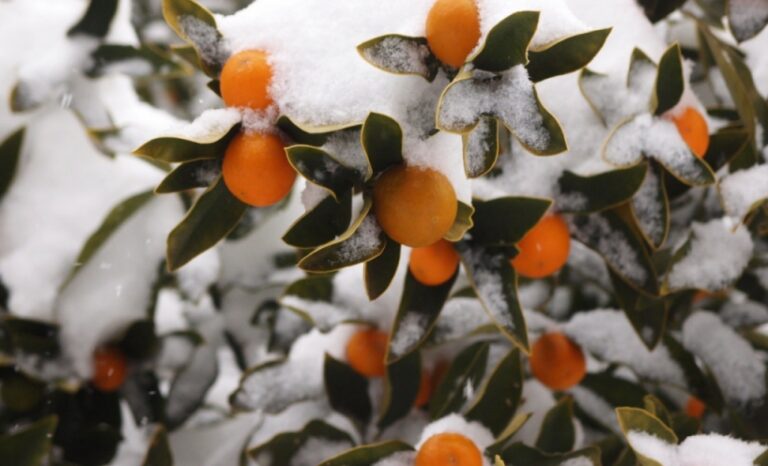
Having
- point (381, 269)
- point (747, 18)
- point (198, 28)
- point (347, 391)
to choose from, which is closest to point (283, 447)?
point (347, 391)

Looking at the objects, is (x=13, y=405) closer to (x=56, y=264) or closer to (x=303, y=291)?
(x=56, y=264)

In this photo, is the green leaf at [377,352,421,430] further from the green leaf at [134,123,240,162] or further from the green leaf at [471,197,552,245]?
the green leaf at [134,123,240,162]

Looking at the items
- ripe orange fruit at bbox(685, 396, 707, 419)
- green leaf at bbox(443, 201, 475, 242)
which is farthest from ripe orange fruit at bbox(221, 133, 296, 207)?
ripe orange fruit at bbox(685, 396, 707, 419)

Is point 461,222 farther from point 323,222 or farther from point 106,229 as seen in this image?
point 106,229

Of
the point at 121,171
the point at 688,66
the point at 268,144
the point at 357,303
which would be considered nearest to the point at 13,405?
the point at 121,171

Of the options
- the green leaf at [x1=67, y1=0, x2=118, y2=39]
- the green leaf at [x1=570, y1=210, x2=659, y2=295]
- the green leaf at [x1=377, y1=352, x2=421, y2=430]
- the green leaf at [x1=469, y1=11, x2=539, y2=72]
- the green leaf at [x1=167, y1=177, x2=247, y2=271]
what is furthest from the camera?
the green leaf at [x1=67, y1=0, x2=118, y2=39]

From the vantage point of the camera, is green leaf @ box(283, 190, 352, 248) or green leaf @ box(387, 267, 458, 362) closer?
green leaf @ box(283, 190, 352, 248)

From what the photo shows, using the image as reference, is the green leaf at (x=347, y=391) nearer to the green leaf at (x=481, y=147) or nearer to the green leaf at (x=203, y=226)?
the green leaf at (x=203, y=226)
